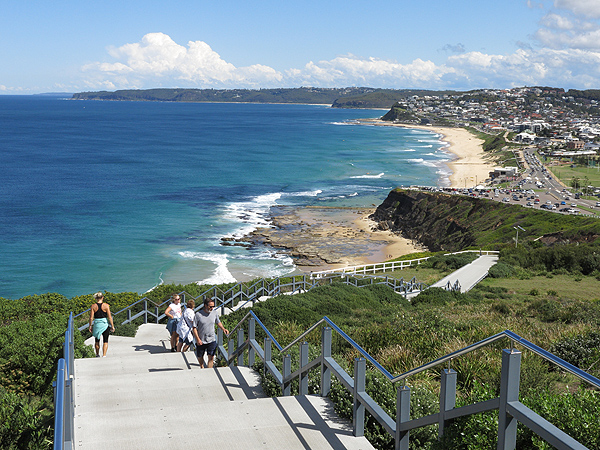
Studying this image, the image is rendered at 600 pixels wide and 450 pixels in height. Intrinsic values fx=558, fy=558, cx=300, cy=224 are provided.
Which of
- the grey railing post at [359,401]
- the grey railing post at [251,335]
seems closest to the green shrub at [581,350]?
the grey railing post at [359,401]

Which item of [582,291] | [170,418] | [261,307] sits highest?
[170,418]

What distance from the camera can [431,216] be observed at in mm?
62188

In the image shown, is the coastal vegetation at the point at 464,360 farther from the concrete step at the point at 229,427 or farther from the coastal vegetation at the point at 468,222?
the coastal vegetation at the point at 468,222

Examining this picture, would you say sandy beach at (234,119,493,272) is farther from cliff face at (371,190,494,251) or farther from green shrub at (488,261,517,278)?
green shrub at (488,261,517,278)

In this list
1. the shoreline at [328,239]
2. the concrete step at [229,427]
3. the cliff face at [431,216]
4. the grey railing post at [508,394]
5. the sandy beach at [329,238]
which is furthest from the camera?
the cliff face at [431,216]

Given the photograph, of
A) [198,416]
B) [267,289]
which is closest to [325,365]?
[198,416]

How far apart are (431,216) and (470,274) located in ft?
105

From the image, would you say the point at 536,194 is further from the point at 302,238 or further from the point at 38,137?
the point at 38,137

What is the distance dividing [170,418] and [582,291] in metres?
23.7

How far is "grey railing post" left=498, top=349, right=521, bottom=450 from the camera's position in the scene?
3.34m

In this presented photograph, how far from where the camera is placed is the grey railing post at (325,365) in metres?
5.88

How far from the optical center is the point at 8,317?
19812 millimetres

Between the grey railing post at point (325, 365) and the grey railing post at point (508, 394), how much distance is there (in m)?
2.59

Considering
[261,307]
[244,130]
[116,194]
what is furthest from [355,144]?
[261,307]
